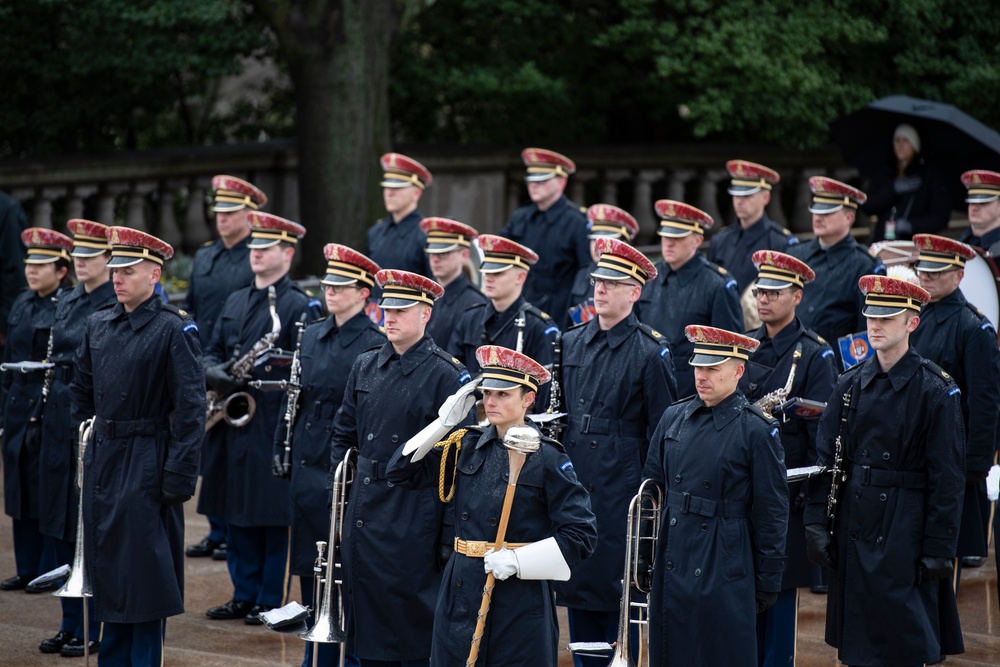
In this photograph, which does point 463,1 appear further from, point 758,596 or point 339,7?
point 758,596

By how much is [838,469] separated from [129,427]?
3675 millimetres

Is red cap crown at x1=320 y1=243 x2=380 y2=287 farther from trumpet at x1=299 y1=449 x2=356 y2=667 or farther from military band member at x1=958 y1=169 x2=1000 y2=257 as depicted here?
military band member at x1=958 y1=169 x2=1000 y2=257

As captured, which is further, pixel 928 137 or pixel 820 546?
pixel 928 137

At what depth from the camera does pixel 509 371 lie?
22.0ft

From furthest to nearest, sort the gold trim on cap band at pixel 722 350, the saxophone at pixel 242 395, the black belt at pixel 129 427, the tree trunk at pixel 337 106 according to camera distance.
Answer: the tree trunk at pixel 337 106, the saxophone at pixel 242 395, the black belt at pixel 129 427, the gold trim on cap band at pixel 722 350

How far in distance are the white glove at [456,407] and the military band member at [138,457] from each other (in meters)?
1.61

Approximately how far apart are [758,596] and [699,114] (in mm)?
10180

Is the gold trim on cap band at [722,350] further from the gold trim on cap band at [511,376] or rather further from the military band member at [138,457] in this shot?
the military band member at [138,457]

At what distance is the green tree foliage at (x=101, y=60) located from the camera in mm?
15891

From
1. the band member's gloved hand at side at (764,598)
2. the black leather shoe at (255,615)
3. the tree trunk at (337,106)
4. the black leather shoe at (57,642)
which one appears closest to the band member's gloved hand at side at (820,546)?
the band member's gloved hand at side at (764,598)

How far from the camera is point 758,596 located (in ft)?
22.9

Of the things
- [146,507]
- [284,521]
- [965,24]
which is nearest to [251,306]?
[284,521]

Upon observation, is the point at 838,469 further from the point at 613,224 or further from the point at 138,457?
the point at 613,224

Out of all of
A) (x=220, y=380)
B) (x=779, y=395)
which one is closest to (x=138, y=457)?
(x=220, y=380)
